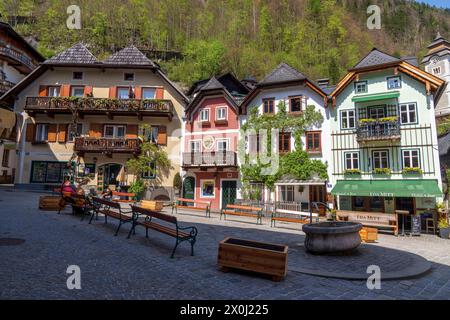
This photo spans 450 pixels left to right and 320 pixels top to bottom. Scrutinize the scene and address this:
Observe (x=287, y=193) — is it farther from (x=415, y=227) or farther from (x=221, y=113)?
(x=221, y=113)

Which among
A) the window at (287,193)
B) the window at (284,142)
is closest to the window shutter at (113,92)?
the window at (284,142)

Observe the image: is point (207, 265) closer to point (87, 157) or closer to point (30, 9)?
point (87, 157)

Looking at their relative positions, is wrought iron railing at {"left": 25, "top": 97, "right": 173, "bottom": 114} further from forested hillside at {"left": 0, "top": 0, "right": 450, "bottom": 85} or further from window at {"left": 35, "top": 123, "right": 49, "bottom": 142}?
forested hillside at {"left": 0, "top": 0, "right": 450, "bottom": 85}

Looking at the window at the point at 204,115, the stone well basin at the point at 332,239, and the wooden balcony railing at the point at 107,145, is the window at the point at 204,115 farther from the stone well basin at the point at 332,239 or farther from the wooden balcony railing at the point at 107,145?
the stone well basin at the point at 332,239

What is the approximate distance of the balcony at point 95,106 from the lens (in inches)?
997

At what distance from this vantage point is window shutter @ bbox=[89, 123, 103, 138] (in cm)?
2617

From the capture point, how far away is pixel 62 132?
2608 cm

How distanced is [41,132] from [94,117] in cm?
504

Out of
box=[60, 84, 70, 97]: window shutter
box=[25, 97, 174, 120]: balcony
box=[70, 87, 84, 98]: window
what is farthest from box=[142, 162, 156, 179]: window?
box=[60, 84, 70, 97]: window shutter

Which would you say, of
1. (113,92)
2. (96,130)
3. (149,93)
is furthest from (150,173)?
(113,92)

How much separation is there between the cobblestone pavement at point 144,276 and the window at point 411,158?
393 inches

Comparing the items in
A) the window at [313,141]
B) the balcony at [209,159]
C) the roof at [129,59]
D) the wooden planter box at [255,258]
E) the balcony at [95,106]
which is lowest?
the wooden planter box at [255,258]

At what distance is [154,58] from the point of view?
4938cm

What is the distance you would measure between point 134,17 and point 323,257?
57272 millimetres
